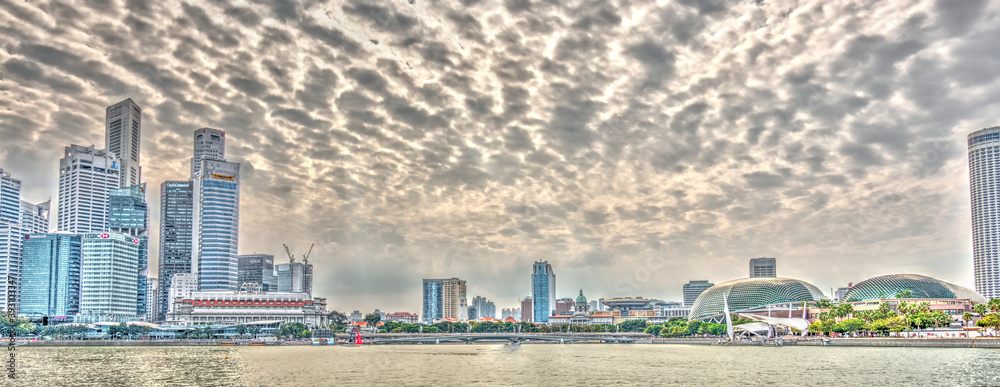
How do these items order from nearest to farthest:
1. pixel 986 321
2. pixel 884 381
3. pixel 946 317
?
pixel 884 381
pixel 986 321
pixel 946 317

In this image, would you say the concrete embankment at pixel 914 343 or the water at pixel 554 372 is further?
the concrete embankment at pixel 914 343

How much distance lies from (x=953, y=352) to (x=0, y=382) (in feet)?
466

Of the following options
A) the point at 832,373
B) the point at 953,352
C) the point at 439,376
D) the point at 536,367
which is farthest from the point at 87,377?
the point at 953,352

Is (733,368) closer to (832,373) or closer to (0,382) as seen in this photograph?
(832,373)

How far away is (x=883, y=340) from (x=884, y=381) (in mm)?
90731

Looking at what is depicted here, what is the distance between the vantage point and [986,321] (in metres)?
160

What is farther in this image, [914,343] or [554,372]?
[914,343]

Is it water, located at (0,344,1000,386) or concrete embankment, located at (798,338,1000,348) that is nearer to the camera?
water, located at (0,344,1000,386)

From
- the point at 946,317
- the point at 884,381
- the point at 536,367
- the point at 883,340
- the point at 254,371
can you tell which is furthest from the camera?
the point at 946,317

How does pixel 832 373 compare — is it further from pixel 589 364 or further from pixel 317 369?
pixel 317 369

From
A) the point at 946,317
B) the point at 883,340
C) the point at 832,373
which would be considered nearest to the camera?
the point at 832,373

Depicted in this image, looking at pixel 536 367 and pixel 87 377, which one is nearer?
pixel 87 377

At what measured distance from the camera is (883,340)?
171 m

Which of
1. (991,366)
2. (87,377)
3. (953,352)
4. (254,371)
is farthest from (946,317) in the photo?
(87,377)
